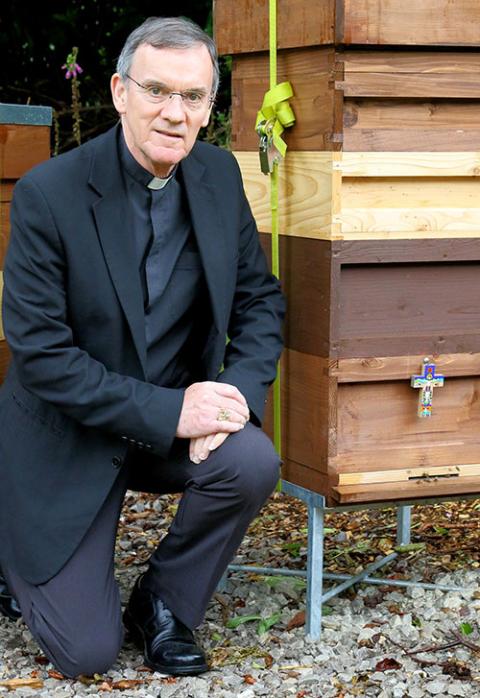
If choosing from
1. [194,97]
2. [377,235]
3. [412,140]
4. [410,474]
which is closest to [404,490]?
[410,474]

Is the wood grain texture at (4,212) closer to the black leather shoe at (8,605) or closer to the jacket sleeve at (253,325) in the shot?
the jacket sleeve at (253,325)

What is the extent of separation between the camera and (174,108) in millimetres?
2682

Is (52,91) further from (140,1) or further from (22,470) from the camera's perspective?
(22,470)

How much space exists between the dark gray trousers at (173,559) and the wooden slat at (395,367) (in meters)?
0.26

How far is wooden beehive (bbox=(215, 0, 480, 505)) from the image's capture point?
8.97ft

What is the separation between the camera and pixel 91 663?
2740 millimetres

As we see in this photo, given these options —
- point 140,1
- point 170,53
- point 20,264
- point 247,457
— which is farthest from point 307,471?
point 140,1

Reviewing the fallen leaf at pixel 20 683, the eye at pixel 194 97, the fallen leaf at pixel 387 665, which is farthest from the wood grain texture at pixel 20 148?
the fallen leaf at pixel 387 665

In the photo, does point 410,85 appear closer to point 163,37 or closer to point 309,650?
point 163,37

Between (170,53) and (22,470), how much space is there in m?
1.07

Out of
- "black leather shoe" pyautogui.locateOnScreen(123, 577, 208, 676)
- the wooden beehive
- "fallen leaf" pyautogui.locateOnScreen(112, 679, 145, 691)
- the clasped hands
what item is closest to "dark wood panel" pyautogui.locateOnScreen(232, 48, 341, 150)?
the wooden beehive

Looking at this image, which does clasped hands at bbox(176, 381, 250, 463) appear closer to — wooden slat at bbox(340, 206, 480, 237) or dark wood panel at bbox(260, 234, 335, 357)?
dark wood panel at bbox(260, 234, 335, 357)

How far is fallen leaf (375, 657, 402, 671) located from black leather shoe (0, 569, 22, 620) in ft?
3.20

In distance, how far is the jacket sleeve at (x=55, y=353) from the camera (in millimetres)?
2666
